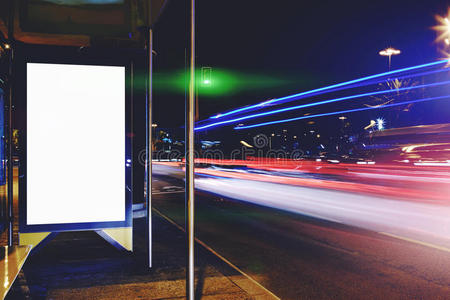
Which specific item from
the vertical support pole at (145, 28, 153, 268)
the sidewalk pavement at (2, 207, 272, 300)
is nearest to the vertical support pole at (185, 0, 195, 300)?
the sidewalk pavement at (2, 207, 272, 300)

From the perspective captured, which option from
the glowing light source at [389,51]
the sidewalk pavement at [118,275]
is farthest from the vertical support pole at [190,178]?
the glowing light source at [389,51]

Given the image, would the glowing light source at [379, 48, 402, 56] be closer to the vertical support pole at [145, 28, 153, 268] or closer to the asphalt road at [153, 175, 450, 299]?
the asphalt road at [153, 175, 450, 299]

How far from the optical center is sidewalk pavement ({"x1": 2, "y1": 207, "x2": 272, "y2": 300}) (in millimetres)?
4348

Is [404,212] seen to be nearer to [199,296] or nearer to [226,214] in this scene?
[226,214]

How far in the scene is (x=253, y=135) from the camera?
2956 centimetres

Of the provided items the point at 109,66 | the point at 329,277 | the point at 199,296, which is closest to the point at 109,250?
the point at 199,296

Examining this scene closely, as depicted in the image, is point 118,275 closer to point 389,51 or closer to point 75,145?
point 75,145

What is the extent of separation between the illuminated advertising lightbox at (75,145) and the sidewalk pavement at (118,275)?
0.66 metres

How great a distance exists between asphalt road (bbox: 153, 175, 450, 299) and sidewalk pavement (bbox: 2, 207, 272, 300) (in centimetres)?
56

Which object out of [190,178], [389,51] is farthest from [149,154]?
[389,51]

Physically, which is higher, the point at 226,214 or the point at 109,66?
the point at 109,66

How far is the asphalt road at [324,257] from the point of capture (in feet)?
16.3

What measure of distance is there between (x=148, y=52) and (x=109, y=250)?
10.7 ft

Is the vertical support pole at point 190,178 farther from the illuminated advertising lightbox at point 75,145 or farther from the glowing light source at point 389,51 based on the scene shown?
the glowing light source at point 389,51
